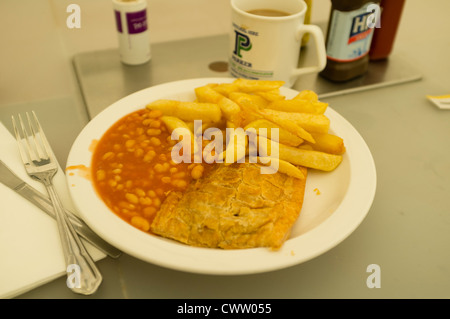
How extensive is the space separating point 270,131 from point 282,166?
17cm

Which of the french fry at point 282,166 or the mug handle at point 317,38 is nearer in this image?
the french fry at point 282,166

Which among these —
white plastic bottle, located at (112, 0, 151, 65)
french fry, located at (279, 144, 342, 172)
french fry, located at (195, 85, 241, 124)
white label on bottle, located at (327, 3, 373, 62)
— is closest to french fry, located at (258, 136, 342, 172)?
french fry, located at (279, 144, 342, 172)

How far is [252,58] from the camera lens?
2.07 metres

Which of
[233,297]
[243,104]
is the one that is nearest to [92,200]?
[233,297]

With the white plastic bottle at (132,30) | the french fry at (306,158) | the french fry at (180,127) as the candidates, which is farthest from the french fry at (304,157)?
the white plastic bottle at (132,30)

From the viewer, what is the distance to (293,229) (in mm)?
1378

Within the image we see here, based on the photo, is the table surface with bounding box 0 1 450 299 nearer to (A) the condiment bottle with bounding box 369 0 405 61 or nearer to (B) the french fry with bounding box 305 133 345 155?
(B) the french fry with bounding box 305 133 345 155

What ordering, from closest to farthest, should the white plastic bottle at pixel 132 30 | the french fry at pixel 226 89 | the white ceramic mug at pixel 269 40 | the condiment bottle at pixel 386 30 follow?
1. the french fry at pixel 226 89
2. the white ceramic mug at pixel 269 40
3. the white plastic bottle at pixel 132 30
4. the condiment bottle at pixel 386 30

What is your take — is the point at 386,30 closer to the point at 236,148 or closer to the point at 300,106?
the point at 300,106

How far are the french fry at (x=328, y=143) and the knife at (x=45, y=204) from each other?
0.88 metres

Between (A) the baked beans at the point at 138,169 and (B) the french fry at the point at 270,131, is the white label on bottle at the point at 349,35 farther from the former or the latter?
(A) the baked beans at the point at 138,169

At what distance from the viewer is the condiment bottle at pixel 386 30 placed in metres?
2.40

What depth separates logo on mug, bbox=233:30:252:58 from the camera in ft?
6.66
